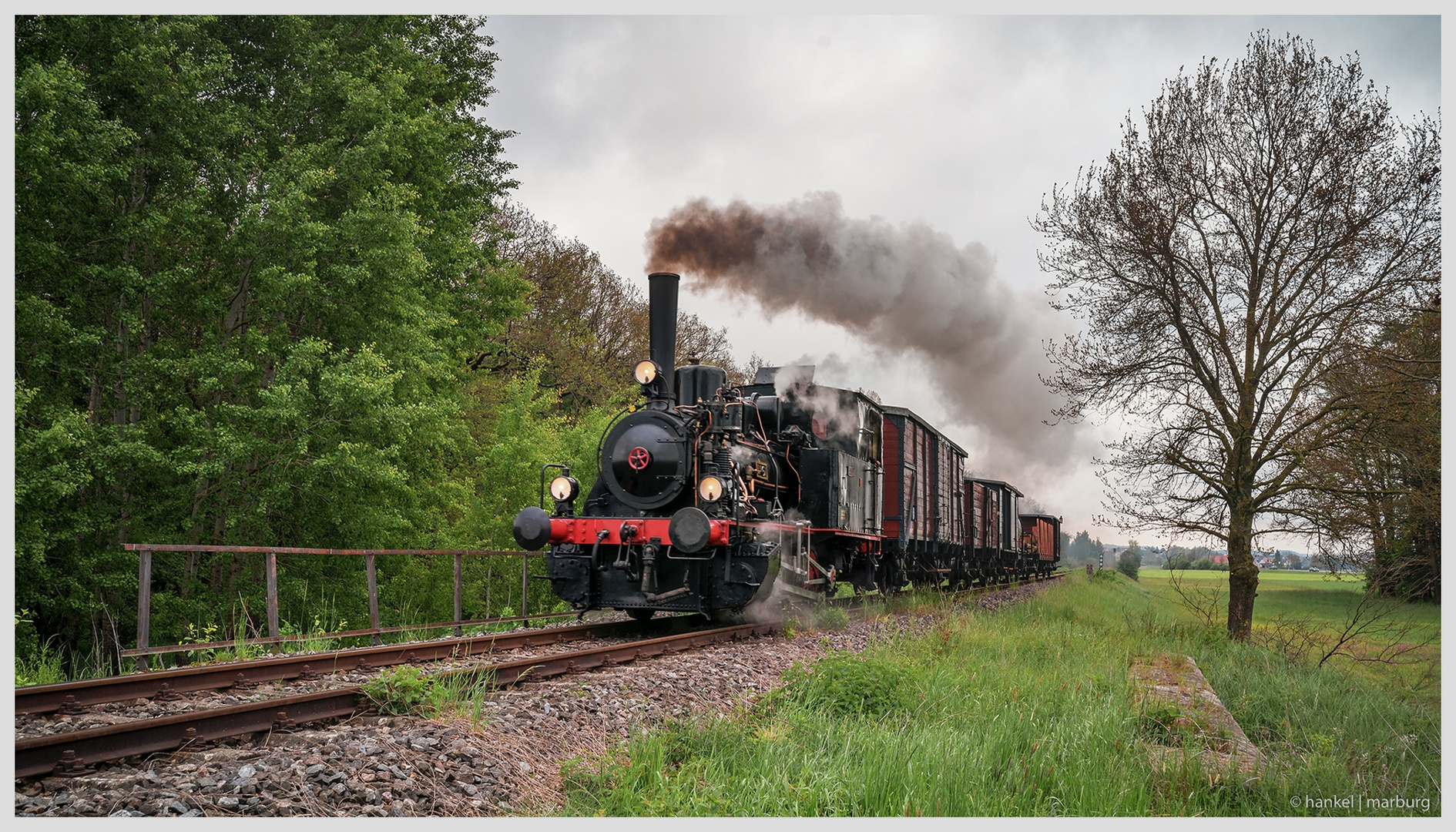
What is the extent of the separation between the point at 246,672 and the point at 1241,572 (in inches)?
475

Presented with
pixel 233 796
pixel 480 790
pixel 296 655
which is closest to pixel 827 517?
pixel 296 655

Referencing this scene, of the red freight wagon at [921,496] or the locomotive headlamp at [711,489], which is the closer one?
the locomotive headlamp at [711,489]

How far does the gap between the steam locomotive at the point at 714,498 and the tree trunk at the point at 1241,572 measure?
522 centimetres

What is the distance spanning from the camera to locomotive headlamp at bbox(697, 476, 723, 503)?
33.5 ft

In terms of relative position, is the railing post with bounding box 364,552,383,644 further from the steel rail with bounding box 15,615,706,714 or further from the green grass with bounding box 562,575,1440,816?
the green grass with bounding box 562,575,1440,816

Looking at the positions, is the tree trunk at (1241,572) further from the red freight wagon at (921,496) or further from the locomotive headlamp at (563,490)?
the locomotive headlamp at (563,490)

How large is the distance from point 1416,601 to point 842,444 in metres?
7.34

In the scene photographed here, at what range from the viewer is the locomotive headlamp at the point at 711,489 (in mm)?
10210

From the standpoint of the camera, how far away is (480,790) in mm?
4363

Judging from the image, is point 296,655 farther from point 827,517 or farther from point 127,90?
point 127,90

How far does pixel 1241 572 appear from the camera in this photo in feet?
39.9

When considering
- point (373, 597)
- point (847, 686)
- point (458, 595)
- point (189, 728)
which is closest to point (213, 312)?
point (458, 595)

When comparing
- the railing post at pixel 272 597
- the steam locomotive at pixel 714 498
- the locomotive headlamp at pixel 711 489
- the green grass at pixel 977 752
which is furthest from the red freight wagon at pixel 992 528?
the railing post at pixel 272 597

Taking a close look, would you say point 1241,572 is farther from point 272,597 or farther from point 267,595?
point 267,595
